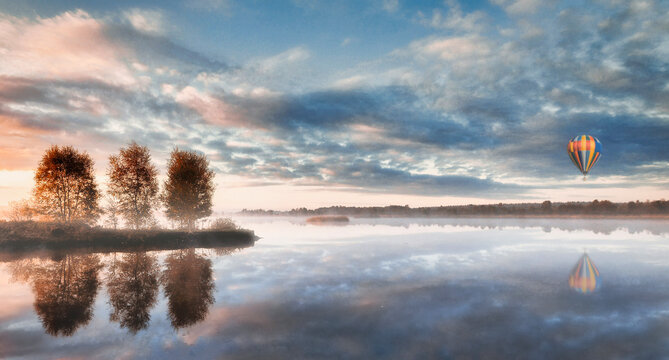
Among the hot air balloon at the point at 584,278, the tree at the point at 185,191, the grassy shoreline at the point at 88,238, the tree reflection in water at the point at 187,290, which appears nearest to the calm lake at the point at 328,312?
the tree reflection in water at the point at 187,290

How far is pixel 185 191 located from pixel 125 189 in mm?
8291

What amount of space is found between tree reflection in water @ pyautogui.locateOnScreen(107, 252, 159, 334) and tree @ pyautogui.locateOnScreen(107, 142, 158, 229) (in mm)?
23336

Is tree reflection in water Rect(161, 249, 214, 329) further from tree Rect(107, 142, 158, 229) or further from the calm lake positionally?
tree Rect(107, 142, 158, 229)

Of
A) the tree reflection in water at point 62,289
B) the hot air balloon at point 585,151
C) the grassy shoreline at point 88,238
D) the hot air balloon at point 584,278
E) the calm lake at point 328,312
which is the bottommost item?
the hot air balloon at point 584,278

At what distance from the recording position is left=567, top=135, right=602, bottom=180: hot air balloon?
59812 millimetres

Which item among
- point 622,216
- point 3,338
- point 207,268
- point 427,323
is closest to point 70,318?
point 3,338

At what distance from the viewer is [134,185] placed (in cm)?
4494

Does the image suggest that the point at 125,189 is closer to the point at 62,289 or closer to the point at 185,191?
the point at 185,191

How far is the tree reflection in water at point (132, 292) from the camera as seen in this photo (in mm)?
11510

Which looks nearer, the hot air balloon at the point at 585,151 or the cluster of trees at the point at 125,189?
the cluster of trees at the point at 125,189

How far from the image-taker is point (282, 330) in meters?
10.4

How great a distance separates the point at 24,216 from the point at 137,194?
12.2 metres

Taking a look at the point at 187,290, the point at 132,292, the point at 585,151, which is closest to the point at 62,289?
the point at 132,292

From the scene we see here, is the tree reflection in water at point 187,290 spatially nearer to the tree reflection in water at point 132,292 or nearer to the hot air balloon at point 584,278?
the tree reflection in water at point 132,292
